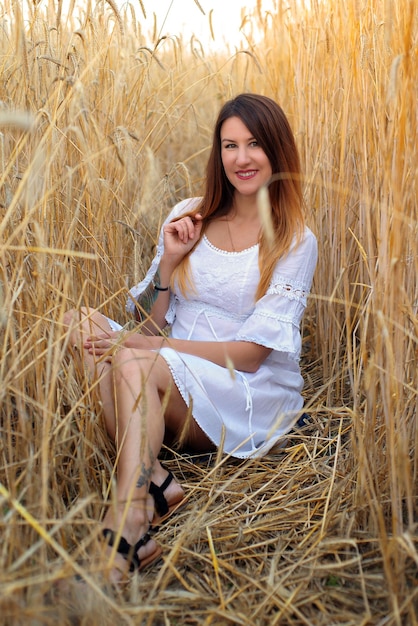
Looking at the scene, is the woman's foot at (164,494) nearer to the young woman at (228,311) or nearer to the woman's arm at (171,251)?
the young woman at (228,311)

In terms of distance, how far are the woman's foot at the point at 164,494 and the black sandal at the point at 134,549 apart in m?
0.12

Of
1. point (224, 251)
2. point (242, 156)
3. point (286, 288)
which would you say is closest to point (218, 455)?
point (286, 288)

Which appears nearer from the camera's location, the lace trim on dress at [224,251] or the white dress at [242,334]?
the white dress at [242,334]

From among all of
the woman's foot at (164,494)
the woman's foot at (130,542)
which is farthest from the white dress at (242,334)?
the woman's foot at (130,542)

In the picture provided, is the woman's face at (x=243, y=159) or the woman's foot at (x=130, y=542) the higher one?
the woman's face at (x=243, y=159)

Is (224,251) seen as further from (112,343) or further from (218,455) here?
(218,455)

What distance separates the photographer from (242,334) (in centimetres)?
173

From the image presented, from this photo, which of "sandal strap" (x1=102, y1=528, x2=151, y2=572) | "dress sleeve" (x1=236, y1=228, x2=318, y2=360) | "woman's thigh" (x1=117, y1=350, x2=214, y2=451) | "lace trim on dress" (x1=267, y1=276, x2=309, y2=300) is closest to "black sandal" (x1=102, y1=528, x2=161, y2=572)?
"sandal strap" (x1=102, y1=528, x2=151, y2=572)

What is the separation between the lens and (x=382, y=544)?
1.11m

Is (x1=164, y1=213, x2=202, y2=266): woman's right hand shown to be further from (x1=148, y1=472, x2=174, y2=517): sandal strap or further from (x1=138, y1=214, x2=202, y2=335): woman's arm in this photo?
(x1=148, y1=472, x2=174, y2=517): sandal strap

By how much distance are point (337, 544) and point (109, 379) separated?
59 cm

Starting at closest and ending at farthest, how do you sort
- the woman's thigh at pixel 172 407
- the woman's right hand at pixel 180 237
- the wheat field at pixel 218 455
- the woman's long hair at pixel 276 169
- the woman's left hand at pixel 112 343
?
1. the wheat field at pixel 218 455
2. the woman's left hand at pixel 112 343
3. the woman's thigh at pixel 172 407
4. the woman's long hair at pixel 276 169
5. the woman's right hand at pixel 180 237

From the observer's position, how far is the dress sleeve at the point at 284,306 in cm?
172

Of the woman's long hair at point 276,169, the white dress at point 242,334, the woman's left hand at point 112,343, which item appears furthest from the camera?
the woman's long hair at point 276,169
